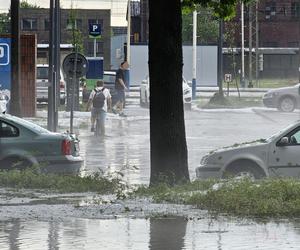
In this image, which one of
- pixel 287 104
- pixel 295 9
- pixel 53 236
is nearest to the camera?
pixel 53 236

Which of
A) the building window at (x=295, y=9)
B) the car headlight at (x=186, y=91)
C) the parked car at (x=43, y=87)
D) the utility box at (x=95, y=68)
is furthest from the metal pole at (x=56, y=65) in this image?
the building window at (x=295, y=9)

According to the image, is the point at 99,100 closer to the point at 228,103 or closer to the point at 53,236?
the point at 228,103

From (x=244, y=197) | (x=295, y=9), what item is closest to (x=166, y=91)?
(x=244, y=197)

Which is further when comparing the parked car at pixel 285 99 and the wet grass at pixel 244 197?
the parked car at pixel 285 99

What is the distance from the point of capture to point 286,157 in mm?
17156

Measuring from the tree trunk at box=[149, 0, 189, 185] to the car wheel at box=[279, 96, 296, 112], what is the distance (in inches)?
1154

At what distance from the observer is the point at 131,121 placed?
125 ft

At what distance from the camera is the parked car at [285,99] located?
4391 cm

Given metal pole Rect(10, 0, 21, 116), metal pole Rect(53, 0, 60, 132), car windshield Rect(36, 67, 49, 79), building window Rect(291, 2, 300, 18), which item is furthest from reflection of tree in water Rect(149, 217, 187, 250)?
building window Rect(291, 2, 300, 18)

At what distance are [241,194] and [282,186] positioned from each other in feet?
1.88

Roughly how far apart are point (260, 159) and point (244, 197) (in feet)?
15.9

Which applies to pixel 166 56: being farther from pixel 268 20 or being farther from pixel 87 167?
pixel 268 20

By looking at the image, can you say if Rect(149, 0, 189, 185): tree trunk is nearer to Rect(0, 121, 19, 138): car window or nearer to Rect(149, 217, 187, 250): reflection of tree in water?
Rect(149, 217, 187, 250): reflection of tree in water

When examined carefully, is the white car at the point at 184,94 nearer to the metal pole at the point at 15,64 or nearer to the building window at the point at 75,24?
the building window at the point at 75,24
